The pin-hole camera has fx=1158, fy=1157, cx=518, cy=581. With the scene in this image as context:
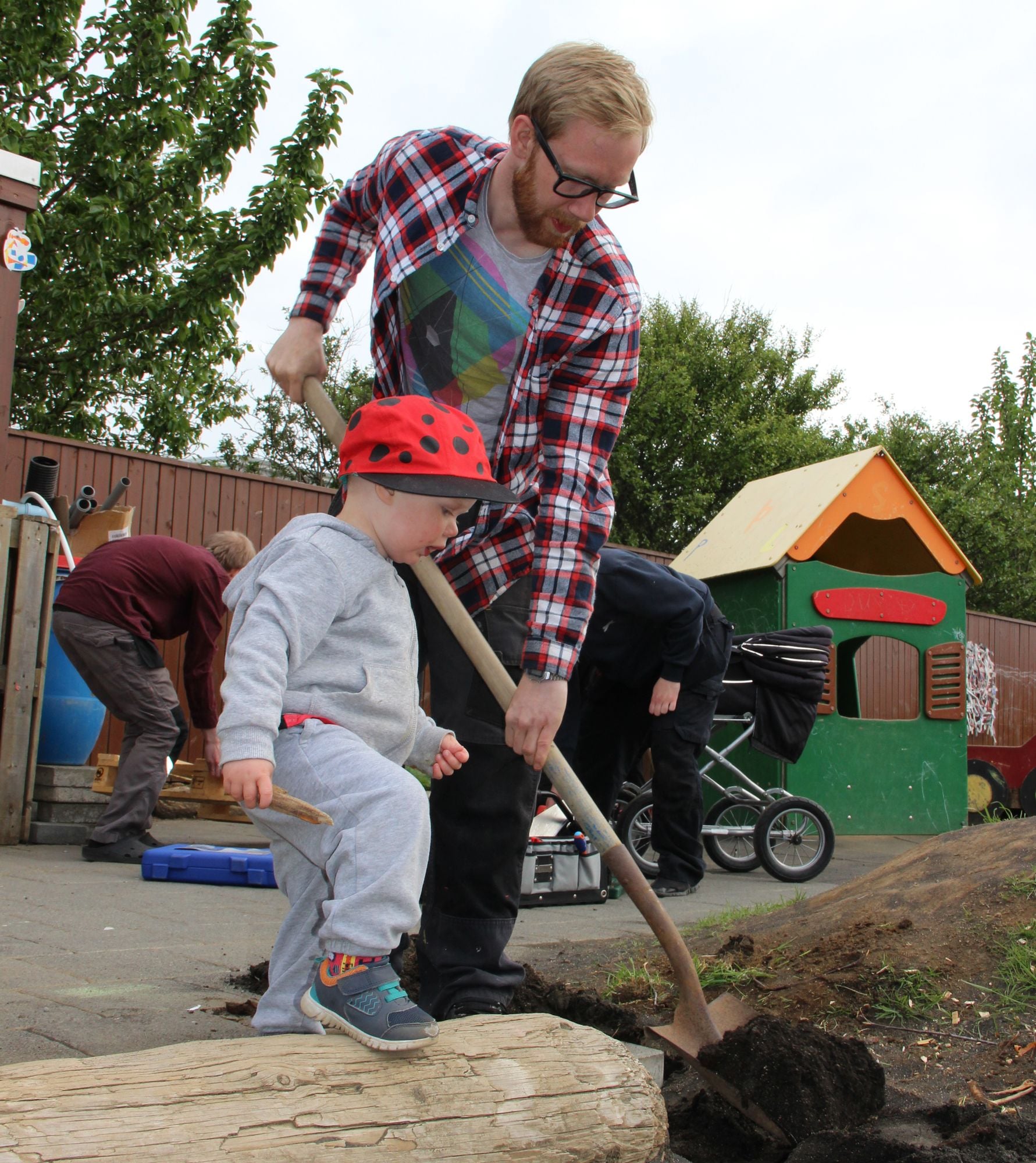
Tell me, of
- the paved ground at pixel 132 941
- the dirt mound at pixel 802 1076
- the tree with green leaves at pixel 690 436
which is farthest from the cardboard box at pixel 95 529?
the tree with green leaves at pixel 690 436

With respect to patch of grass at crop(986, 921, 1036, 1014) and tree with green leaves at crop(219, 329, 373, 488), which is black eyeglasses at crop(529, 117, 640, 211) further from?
tree with green leaves at crop(219, 329, 373, 488)

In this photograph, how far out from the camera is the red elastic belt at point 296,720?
1917 mm

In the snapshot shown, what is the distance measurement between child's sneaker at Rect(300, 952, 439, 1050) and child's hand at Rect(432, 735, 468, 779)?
48cm

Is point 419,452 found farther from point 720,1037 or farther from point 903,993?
point 903,993

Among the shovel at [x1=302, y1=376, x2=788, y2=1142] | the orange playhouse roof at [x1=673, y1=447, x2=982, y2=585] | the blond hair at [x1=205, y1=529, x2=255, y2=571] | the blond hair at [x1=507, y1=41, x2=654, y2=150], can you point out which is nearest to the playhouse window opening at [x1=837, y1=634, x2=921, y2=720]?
the orange playhouse roof at [x1=673, y1=447, x2=982, y2=585]

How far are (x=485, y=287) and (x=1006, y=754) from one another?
34.0 feet

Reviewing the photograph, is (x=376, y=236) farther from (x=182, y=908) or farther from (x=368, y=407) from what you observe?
(x=182, y=908)

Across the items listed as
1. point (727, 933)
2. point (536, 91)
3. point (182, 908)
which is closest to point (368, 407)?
point (536, 91)

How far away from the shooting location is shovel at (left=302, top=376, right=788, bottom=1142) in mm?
2252

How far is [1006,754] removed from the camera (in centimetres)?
1128

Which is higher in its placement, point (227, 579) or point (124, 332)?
point (124, 332)

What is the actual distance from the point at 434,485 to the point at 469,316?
1.91 feet

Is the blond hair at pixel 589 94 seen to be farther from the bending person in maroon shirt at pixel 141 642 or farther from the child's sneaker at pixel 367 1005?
the bending person in maroon shirt at pixel 141 642

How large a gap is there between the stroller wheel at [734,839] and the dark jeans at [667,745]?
3.21 ft
